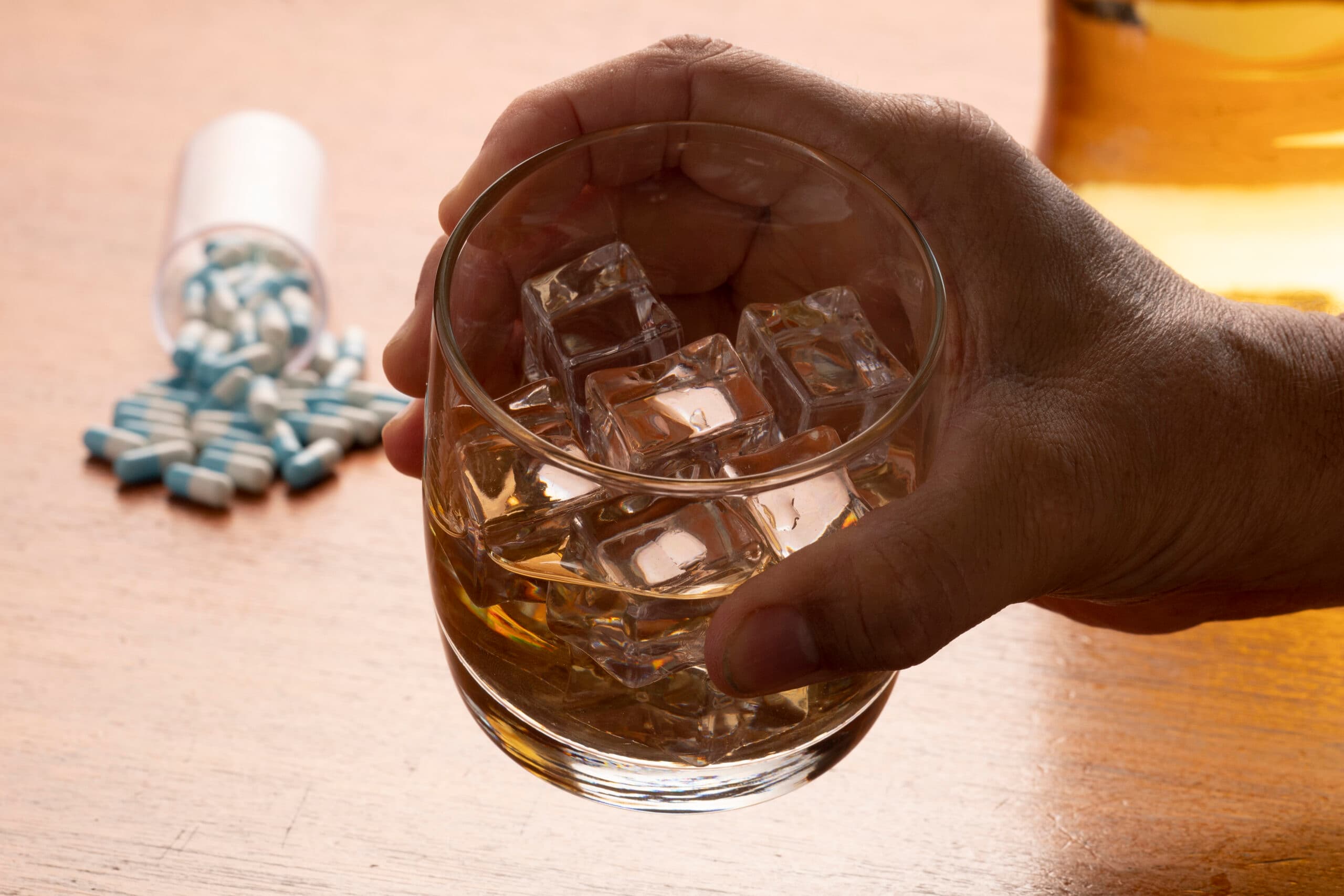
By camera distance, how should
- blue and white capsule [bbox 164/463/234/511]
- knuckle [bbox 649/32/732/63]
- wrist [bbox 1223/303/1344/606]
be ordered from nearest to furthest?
wrist [bbox 1223/303/1344/606] → knuckle [bbox 649/32/732/63] → blue and white capsule [bbox 164/463/234/511]

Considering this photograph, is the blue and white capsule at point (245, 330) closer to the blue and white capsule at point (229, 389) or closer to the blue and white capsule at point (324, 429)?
the blue and white capsule at point (229, 389)

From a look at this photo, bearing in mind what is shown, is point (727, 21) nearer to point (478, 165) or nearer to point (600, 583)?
point (478, 165)

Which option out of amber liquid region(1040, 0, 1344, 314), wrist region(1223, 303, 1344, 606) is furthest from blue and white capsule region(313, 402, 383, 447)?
amber liquid region(1040, 0, 1344, 314)

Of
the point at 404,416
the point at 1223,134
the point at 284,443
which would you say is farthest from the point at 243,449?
the point at 1223,134

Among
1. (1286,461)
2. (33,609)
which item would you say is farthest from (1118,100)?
(33,609)

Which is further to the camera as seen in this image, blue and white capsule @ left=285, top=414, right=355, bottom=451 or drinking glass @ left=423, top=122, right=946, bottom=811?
blue and white capsule @ left=285, top=414, right=355, bottom=451

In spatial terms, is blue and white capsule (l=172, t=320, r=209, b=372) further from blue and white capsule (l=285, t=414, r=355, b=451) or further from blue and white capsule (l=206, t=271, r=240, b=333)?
blue and white capsule (l=285, t=414, r=355, b=451)
